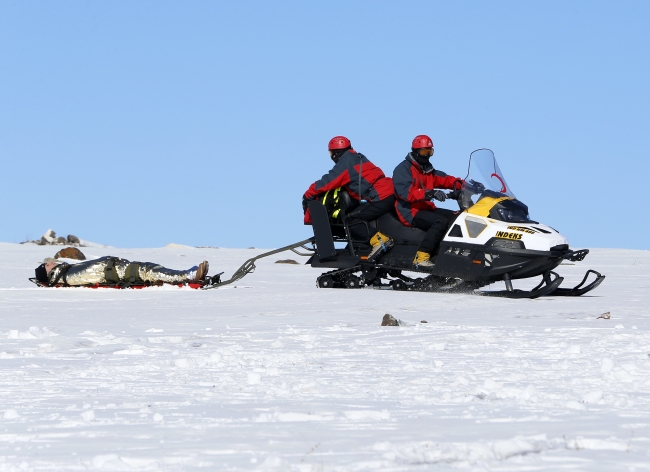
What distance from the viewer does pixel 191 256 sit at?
22578mm

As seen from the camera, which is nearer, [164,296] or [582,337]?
[582,337]

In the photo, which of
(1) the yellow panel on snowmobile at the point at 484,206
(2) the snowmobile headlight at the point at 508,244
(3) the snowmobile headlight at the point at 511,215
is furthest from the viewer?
(1) the yellow panel on snowmobile at the point at 484,206

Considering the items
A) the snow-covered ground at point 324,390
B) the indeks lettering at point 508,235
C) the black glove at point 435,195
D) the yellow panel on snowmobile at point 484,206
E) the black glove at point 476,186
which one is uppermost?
the black glove at point 476,186

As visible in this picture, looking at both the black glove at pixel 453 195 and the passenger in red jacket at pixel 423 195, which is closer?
the passenger in red jacket at pixel 423 195

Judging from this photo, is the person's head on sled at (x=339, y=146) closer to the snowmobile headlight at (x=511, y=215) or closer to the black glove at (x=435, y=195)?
the black glove at (x=435, y=195)

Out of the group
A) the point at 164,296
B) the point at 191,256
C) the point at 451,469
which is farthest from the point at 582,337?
the point at 191,256

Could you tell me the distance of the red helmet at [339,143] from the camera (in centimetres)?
1209

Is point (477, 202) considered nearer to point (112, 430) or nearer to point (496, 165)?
point (496, 165)

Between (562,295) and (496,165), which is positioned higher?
(496,165)

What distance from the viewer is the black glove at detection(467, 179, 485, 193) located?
1139 centimetres

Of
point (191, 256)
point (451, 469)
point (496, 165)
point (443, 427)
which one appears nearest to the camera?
point (451, 469)

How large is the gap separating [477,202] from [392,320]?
4342 mm

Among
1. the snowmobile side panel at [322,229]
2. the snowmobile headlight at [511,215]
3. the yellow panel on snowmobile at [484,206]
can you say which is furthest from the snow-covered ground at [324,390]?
the snowmobile side panel at [322,229]

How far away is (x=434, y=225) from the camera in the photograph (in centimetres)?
1138
